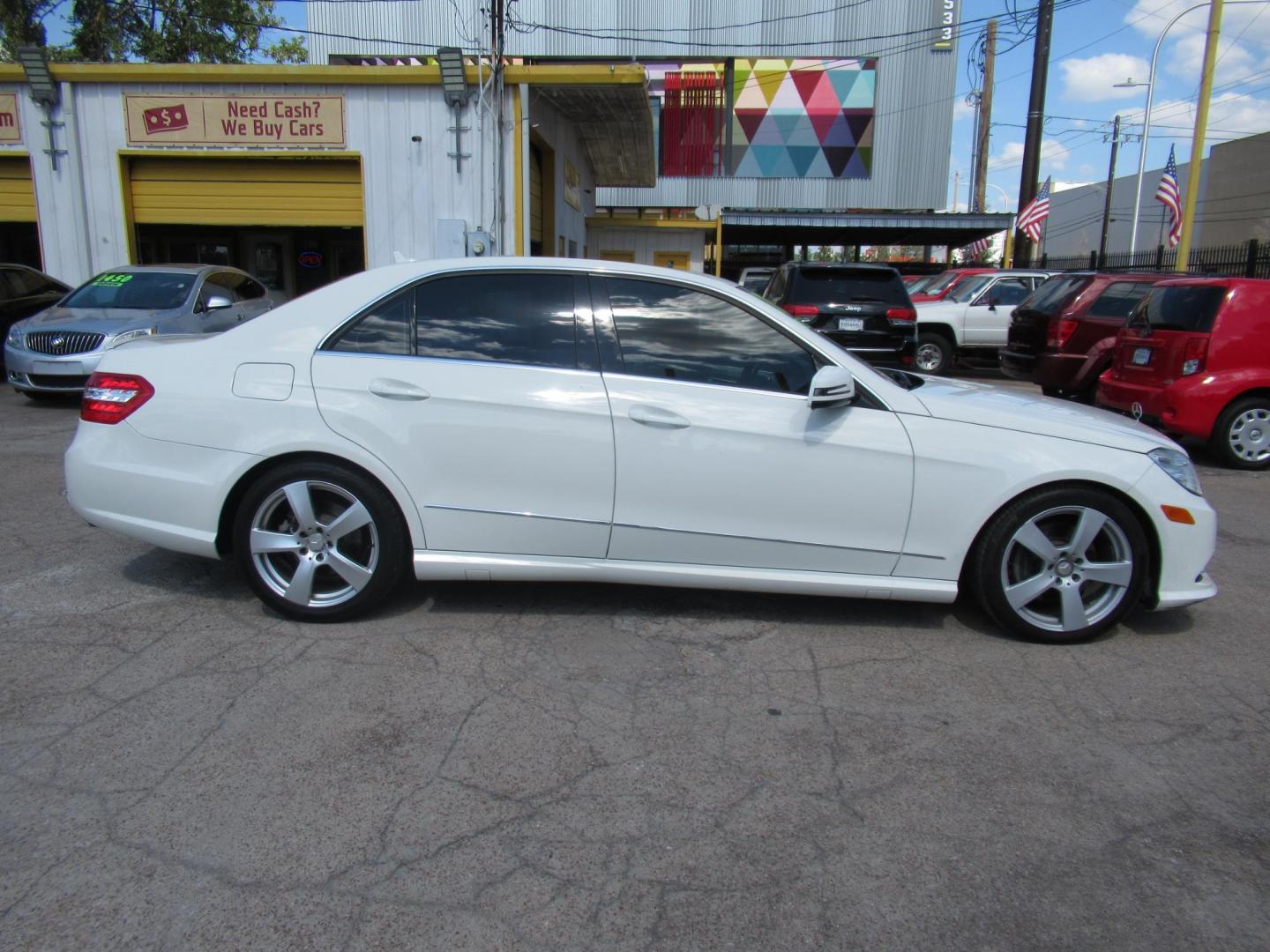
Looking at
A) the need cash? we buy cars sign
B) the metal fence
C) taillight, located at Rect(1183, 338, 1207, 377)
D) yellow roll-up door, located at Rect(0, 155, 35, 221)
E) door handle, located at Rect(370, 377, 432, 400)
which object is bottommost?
taillight, located at Rect(1183, 338, 1207, 377)

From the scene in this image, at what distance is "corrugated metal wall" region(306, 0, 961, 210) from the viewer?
1230 inches

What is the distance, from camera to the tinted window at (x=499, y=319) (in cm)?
408

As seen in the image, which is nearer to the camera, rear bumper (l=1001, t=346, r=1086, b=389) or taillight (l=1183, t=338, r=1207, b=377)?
taillight (l=1183, t=338, r=1207, b=377)

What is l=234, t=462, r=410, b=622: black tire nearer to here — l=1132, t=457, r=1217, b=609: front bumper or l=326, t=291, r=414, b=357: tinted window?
l=326, t=291, r=414, b=357: tinted window

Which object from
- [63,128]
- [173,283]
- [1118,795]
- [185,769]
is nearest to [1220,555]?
[1118,795]

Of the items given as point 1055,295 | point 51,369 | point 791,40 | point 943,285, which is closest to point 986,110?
point 791,40

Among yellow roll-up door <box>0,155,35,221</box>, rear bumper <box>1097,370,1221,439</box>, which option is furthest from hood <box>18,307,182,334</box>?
rear bumper <box>1097,370,1221,439</box>

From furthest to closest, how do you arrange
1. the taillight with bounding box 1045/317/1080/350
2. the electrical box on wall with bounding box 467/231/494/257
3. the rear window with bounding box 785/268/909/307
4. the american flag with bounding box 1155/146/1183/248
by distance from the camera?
the american flag with bounding box 1155/146/1183/248
the electrical box on wall with bounding box 467/231/494/257
the rear window with bounding box 785/268/909/307
the taillight with bounding box 1045/317/1080/350

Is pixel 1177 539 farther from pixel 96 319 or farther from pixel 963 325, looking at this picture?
pixel 963 325

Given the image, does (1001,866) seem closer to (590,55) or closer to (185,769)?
(185,769)

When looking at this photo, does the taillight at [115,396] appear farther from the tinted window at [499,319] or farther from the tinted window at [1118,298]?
the tinted window at [1118,298]

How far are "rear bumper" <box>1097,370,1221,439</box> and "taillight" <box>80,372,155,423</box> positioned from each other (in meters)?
8.10

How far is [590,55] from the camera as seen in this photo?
31.7m

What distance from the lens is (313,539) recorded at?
4.11 m
